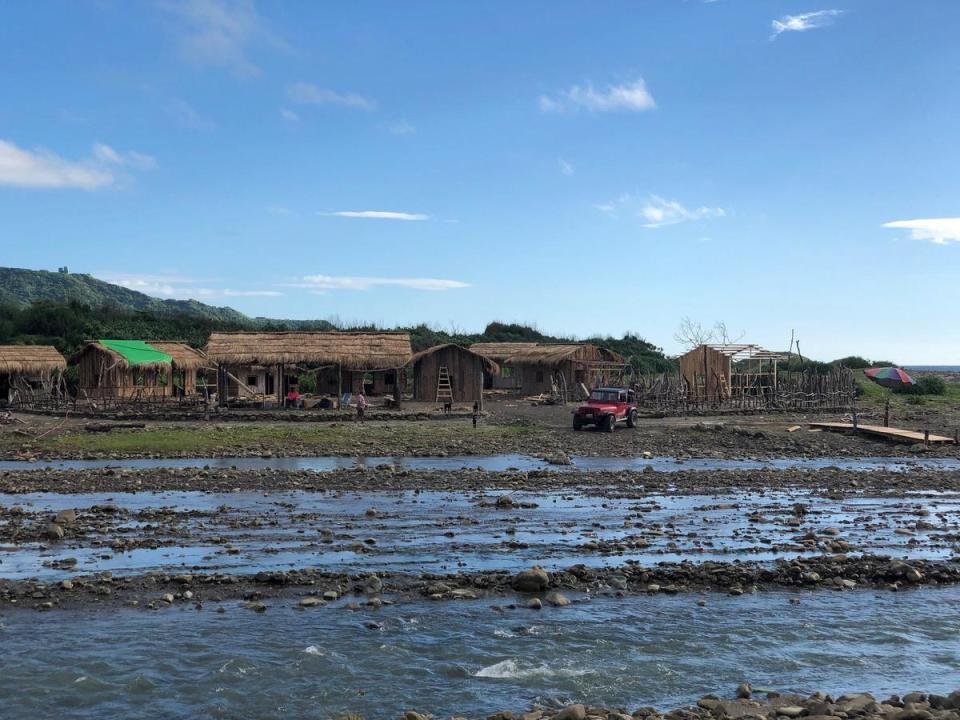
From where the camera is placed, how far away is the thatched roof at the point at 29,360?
48781 millimetres

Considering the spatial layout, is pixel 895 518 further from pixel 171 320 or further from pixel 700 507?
pixel 171 320

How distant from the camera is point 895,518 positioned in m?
16.8

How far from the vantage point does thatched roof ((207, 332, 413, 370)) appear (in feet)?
140

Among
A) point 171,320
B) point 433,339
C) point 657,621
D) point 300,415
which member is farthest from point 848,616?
point 171,320

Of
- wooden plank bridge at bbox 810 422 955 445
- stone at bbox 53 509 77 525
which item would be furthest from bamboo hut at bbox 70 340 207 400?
wooden plank bridge at bbox 810 422 955 445

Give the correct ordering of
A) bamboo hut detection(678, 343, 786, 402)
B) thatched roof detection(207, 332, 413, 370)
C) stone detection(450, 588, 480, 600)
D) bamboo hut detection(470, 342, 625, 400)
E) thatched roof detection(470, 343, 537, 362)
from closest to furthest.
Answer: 1. stone detection(450, 588, 480, 600)
2. thatched roof detection(207, 332, 413, 370)
3. bamboo hut detection(678, 343, 786, 402)
4. bamboo hut detection(470, 342, 625, 400)
5. thatched roof detection(470, 343, 537, 362)

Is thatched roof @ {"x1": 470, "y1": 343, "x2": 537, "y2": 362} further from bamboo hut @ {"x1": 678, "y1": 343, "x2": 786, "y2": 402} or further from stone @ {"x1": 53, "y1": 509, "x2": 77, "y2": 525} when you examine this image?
stone @ {"x1": 53, "y1": 509, "x2": 77, "y2": 525}

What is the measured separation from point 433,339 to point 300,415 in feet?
116

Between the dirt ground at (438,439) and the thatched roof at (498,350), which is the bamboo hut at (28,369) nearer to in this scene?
the dirt ground at (438,439)

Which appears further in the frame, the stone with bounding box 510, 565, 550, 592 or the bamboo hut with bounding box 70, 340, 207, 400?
the bamboo hut with bounding box 70, 340, 207, 400

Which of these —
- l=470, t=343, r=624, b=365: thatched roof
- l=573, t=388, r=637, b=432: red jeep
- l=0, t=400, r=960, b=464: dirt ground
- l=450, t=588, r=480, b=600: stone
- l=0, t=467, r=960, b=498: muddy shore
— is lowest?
l=450, t=588, r=480, b=600: stone

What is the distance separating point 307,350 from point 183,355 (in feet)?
38.2

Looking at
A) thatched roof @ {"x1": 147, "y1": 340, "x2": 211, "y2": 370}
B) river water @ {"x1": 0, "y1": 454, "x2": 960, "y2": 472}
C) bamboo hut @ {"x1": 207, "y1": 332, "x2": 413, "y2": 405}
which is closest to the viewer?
river water @ {"x1": 0, "y1": 454, "x2": 960, "y2": 472}

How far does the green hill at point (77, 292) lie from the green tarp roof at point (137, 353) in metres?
70.6
